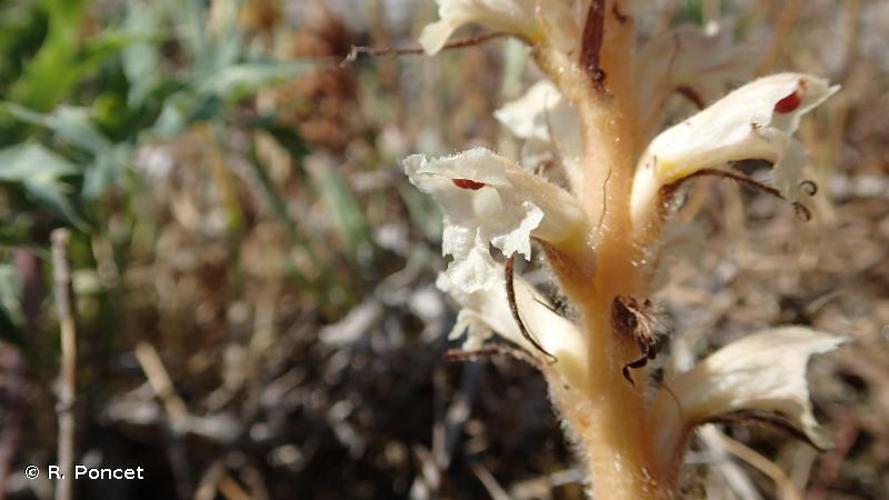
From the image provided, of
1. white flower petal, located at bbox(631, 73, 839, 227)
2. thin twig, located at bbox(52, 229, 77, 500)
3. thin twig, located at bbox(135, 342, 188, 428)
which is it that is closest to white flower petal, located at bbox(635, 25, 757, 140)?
white flower petal, located at bbox(631, 73, 839, 227)

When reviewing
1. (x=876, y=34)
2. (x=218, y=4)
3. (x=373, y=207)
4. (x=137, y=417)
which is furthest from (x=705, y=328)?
(x=876, y=34)

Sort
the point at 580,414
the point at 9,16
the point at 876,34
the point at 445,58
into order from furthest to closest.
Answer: the point at 876,34 < the point at 445,58 < the point at 9,16 < the point at 580,414

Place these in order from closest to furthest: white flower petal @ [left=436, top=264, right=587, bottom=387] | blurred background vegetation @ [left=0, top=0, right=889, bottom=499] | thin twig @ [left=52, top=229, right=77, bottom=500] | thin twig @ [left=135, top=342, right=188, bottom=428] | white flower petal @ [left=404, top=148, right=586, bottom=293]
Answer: white flower petal @ [left=404, top=148, right=586, bottom=293] → white flower petal @ [left=436, top=264, right=587, bottom=387] → thin twig @ [left=52, top=229, right=77, bottom=500] → blurred background vegetation @ [left=0, top=0, right=889, bottom=499] → thin twig @ [left=135, top=342, right=188, bottom=428]

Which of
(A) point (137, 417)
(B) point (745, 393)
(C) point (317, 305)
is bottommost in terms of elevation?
(B) point (745, 393)

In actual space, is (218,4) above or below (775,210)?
above

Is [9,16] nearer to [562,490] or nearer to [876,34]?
[562,490]

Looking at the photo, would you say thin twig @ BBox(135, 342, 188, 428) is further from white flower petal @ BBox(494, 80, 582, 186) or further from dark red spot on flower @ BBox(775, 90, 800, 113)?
dark red spot on flower @ BBox(775, 90, 800, 113)
